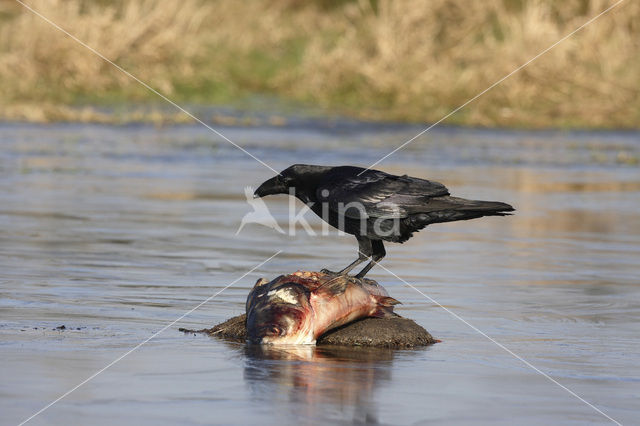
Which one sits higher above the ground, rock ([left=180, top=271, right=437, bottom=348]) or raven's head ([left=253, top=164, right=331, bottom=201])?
raven's head ([left=253, top=164, right=331, bottom=201])

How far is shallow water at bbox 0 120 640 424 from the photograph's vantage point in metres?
6.64

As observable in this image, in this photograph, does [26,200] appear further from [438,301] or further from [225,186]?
[438,301]

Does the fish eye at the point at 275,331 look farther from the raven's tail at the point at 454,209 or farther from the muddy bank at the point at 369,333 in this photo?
the raven's tail at the point at 454,209

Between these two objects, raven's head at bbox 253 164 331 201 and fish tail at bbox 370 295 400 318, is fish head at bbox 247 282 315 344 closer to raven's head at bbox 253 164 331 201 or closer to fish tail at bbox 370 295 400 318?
fish tail at bbox 370 295 400 318

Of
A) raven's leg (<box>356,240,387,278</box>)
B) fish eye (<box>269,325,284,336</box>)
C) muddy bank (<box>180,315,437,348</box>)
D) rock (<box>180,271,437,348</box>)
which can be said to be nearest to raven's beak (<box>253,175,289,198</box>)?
raven's leg (<box>356,240,387,278</box>)

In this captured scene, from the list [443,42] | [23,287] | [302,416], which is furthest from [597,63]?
[302,416]

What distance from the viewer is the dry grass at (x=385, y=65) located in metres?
27.8

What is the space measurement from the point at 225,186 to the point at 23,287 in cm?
771

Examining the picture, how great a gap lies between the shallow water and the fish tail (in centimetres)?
36

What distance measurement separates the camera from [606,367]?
769cm

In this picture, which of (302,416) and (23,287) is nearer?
(302,416)

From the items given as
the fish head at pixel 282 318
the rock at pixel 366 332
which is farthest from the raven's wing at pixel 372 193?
the fish head at pixel 282 318

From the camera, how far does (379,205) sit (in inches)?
339

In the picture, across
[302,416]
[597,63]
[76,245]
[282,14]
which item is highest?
[282,14]
